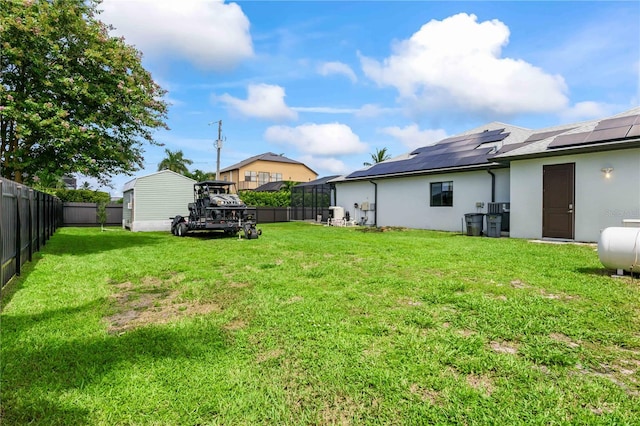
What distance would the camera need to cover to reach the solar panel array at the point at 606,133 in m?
9.19

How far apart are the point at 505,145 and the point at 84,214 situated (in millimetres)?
23580

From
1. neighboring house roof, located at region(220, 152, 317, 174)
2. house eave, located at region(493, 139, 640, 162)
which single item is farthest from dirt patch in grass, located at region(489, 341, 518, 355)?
neighboring house roof, located at region(220, 152, 317, 174)

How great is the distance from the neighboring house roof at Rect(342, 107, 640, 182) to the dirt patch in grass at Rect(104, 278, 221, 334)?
36.8ft

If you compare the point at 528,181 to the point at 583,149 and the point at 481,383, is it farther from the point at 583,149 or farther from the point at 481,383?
the point at 481,383

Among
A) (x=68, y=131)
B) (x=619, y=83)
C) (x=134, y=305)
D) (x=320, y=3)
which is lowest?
(x=134, y=305)

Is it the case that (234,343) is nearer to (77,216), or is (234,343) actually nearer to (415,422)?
(415,422)

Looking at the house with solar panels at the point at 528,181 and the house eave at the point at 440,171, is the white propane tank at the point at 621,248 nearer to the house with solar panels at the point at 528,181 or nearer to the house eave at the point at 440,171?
the house with solar panels at the point at 528,181

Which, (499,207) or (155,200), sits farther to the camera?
(155,200)

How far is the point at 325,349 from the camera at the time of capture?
2.82 metres

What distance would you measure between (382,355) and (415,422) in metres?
0.81

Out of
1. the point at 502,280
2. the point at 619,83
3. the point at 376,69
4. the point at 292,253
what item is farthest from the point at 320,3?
the point at 619,83

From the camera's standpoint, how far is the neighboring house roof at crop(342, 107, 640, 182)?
9.52 metres

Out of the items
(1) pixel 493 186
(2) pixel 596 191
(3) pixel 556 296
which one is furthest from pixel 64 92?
(2) pixel 596 191

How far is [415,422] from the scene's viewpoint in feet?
6.24
